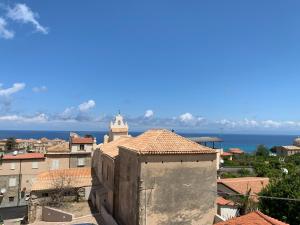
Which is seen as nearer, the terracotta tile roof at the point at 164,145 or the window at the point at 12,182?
the terracotta tile roof at the point at 164,145

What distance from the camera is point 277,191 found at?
81.5ft

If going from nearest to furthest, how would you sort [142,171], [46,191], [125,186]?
1. [142,171]
2. [125,186]
3. [46,191]

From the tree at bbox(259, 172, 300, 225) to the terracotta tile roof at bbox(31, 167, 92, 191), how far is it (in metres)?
19.6

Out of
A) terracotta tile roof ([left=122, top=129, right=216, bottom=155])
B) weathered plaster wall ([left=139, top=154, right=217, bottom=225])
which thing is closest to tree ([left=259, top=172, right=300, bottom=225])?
weathered plaster wall ([left=139, top=154, right=217, bottom=225])

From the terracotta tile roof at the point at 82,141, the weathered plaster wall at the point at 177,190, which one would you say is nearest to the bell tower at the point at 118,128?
the terracotta tile roof at the point at 82,141

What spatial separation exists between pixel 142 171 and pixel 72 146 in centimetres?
3066

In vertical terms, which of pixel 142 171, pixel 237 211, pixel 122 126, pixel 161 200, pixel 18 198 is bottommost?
pixel 18 198

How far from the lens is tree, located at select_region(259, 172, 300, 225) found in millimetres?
23266

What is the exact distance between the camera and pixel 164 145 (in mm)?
22453

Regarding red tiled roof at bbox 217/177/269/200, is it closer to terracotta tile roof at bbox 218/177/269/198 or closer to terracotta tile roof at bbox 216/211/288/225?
terracotta tile roof at bbox 218/177/269/198

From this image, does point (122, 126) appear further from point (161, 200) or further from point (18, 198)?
point (161, 200)

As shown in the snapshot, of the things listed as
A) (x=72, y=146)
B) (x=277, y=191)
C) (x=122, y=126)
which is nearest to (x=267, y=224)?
(x=277, y=191)

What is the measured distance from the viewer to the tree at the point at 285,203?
23266 millimetres

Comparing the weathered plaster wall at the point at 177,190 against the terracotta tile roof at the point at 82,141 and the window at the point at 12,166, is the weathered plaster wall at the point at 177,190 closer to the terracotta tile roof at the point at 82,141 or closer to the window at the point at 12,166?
the terracotta tile roof at the point at 82,141
